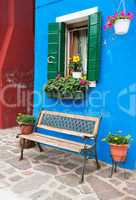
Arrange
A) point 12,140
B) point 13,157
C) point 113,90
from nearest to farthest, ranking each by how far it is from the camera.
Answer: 1. point 113,90
2. point 13,157
3. point 12,140

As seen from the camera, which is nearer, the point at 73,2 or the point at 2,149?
the point at 73,2

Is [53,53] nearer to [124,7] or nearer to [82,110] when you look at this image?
[82,110]

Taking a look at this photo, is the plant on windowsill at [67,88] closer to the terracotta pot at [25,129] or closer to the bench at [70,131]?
the bench at [70,131]

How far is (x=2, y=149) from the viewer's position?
521cm

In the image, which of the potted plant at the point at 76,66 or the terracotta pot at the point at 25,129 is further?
the terracotta pot at the point at 25,129

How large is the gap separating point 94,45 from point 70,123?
1.47 m

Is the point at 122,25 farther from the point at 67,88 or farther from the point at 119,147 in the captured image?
the point at 119,147

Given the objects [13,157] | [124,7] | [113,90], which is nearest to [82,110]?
[113,90]

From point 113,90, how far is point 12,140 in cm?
287

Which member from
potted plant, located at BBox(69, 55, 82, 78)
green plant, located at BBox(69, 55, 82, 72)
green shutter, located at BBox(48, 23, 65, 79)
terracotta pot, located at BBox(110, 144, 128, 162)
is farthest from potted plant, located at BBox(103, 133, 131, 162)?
green shutter, located at BBox(48, 23, 65, 79)

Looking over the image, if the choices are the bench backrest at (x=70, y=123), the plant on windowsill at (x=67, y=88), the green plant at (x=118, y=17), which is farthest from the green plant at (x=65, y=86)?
the green plant at (x=118, y=17)

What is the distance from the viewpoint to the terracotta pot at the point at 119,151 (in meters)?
3.81

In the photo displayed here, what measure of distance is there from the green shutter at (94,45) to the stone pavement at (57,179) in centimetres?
162

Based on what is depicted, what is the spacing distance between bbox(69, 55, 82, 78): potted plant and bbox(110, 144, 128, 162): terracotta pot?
1.70m
